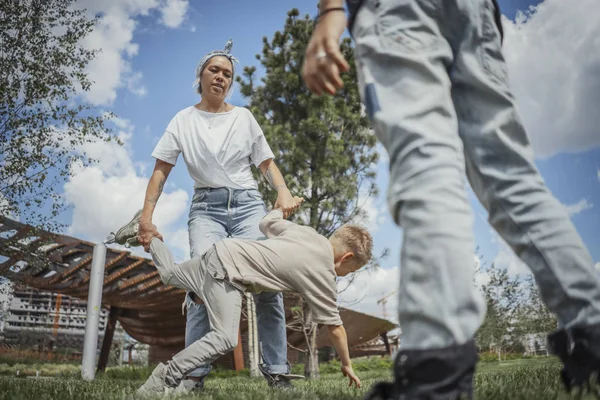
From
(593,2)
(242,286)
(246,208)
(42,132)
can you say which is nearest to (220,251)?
(242,286)

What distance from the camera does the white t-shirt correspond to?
11.8ft

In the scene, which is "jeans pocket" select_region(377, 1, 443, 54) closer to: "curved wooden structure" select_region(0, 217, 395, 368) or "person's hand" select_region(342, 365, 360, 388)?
"person's hand" select_region(342, 365, 360, 388)

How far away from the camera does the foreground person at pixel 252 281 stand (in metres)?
2.57

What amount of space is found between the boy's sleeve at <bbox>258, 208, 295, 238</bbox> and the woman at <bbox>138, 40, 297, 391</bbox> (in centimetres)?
21

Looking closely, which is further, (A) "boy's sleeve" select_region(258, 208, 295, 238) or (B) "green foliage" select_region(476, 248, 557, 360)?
(B) "green foliage" select_region(476, 248, 557, 360)

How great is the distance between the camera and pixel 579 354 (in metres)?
1.24

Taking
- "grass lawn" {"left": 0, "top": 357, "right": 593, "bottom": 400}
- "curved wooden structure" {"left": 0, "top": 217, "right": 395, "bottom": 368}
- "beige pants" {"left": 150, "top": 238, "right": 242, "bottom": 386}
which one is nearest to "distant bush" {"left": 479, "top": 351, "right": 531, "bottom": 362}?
"curved wooden structure" {"left": 0, "top": 217, "right": 395, "bottom": 368}

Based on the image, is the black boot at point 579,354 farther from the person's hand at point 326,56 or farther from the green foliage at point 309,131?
the green foliage at point 309,131

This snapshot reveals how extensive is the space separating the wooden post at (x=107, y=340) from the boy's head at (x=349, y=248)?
14.7 m

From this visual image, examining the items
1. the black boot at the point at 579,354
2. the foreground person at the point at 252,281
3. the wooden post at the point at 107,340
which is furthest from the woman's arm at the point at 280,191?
the wooden post at the point at 107,340

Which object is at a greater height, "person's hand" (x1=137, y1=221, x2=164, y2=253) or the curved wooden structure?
the curved wooden structure

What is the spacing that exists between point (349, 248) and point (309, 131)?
1071 centimetres

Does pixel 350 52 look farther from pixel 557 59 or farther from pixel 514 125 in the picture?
pixel 514 125

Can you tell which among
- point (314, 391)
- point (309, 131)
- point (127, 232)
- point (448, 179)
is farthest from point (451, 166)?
point (309, 131)
